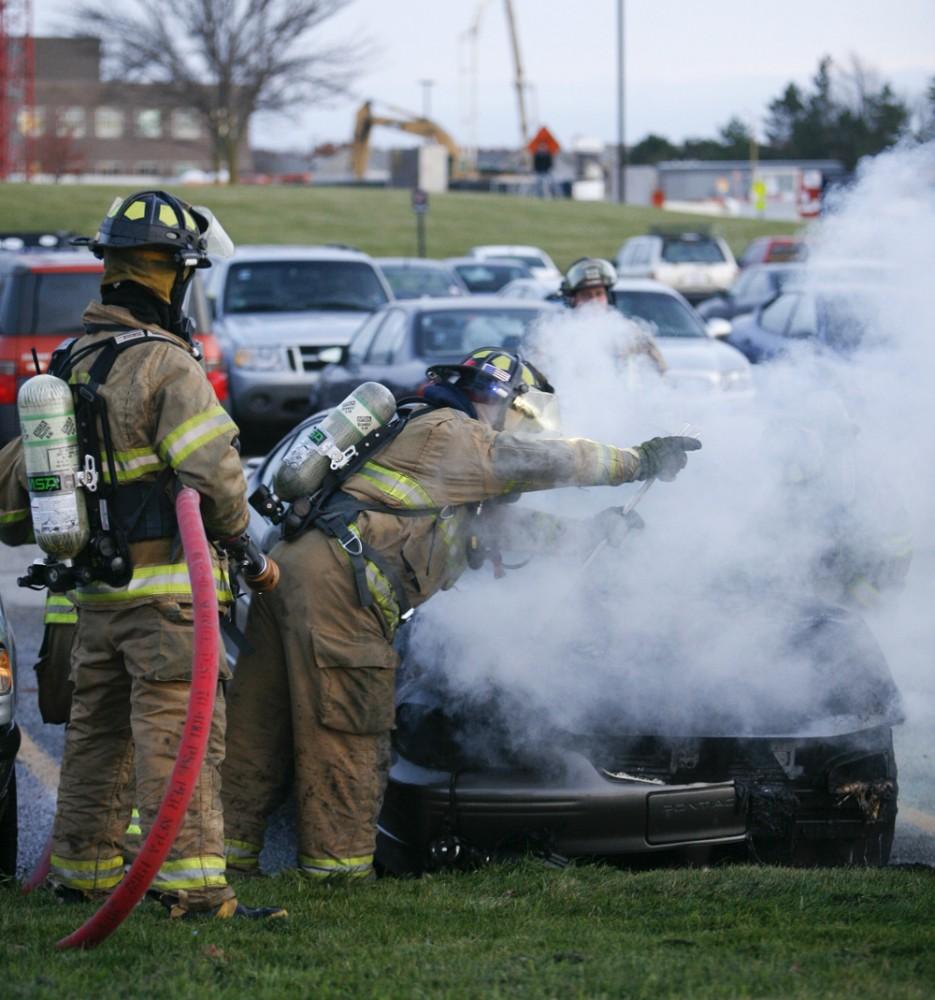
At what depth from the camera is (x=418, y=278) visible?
70.0 ft

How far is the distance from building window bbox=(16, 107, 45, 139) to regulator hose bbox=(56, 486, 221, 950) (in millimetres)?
57149

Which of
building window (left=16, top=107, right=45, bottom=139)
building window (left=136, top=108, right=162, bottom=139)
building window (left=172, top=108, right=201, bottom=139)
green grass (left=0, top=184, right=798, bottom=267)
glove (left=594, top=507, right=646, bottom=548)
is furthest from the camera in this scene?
building window (left=172, top=108, right=201, bottom=139)

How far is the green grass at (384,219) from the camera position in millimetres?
38500

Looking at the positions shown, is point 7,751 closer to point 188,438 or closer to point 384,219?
point 188,438

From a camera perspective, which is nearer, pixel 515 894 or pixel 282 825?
pixel 515 894

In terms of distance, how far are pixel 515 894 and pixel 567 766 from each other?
42cm

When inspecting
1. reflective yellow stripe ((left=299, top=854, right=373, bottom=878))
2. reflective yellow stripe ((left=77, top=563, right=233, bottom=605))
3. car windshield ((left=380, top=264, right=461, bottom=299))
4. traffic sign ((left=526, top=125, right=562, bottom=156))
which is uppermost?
traffic sign ((left=526, top=125, right=562, bottom=156))

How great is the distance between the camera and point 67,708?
4.96 m

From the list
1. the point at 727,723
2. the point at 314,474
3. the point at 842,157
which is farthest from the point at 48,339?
the point at 842,157

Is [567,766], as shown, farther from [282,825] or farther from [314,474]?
[282,825]

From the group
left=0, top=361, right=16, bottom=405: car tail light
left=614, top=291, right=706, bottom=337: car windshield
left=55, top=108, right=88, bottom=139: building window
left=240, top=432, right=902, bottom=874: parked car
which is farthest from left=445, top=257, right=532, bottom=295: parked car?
left=55, top=108, right=88, bottom=139: building window

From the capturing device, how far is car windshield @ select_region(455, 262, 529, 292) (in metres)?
25.6

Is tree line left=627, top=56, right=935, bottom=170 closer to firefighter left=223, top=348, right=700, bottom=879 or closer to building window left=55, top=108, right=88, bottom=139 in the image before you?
firefighter left=223, top=348, right=700, bottom=879

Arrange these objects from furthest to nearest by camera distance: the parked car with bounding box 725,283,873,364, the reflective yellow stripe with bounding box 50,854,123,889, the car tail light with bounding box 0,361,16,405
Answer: the car tail light with bounding box 0,361,16,405
the parked car with bounding box 725,283,873,364
the reflective yellow stripe with bounding box 50,854,123,889
